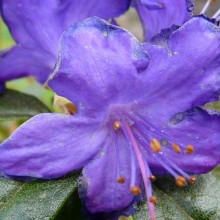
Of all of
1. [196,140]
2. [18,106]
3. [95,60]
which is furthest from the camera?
[18,106]

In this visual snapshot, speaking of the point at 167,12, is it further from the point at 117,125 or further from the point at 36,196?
the point at 36,196

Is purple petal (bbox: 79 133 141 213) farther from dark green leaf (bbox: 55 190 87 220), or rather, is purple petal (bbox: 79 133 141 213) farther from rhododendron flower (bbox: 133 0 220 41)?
rhododendron flower (bbox: 133 0 220 41)

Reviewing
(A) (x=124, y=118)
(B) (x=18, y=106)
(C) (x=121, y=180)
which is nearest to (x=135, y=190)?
(C) (x=121, y=180)

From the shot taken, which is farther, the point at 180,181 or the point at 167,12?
the point at 167,12

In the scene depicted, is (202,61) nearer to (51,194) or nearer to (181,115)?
(181,115)

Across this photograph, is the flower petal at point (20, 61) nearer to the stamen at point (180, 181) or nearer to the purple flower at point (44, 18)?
the purple flower at point (44, 18)

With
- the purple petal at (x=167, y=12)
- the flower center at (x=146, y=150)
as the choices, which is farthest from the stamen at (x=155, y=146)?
the purple petal at (x=167, y=12)
